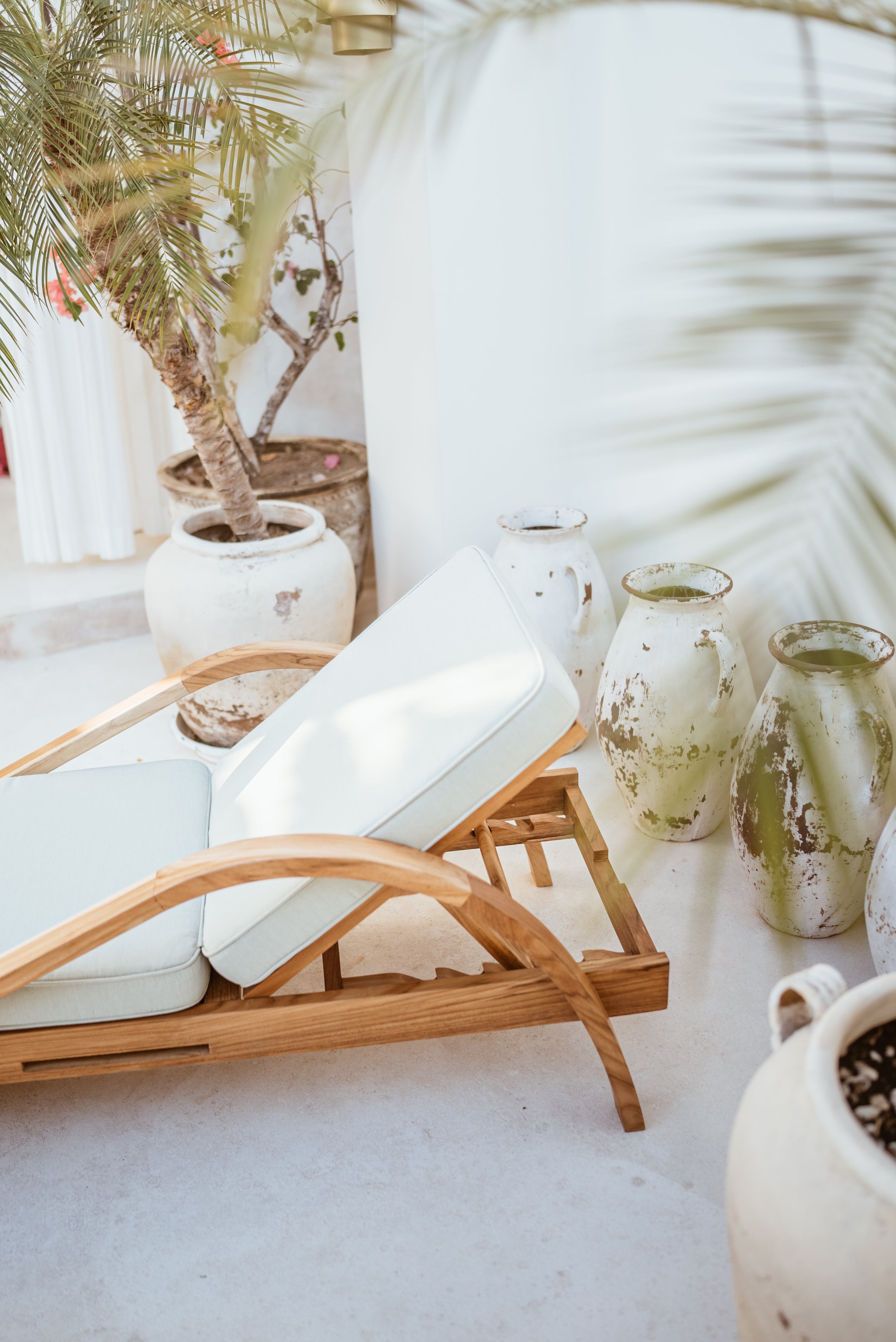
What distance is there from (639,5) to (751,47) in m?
0.04

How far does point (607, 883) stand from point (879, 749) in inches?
23.6

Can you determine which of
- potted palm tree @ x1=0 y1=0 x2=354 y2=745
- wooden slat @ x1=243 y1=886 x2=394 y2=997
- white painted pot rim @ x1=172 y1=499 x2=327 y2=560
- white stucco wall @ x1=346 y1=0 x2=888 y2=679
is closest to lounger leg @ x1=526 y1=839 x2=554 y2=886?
wooden slat @ x1=243 y1=886 x2=394 y2=997

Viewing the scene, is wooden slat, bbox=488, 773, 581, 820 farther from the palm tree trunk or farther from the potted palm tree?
the palm tree trunk

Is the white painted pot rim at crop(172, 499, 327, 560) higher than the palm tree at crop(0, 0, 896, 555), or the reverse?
the palm tree at crop(0, 0, 896, 555)

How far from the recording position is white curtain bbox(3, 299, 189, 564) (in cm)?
373

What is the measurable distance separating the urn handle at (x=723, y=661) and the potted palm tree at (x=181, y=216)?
3.51 feet

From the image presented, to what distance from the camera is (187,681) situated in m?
2.24

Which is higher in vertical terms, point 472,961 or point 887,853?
point 887,853

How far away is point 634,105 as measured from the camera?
45 cm

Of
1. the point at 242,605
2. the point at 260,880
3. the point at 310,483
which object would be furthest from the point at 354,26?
the point at 310,483

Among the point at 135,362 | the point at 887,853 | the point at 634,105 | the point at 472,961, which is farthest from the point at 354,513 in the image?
the point at 634,105

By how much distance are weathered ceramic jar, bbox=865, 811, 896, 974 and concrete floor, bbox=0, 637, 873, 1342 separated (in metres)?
0.16

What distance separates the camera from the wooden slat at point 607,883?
1.75 metres

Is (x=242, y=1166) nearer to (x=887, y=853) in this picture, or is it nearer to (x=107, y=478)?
(x=887, y=853)
